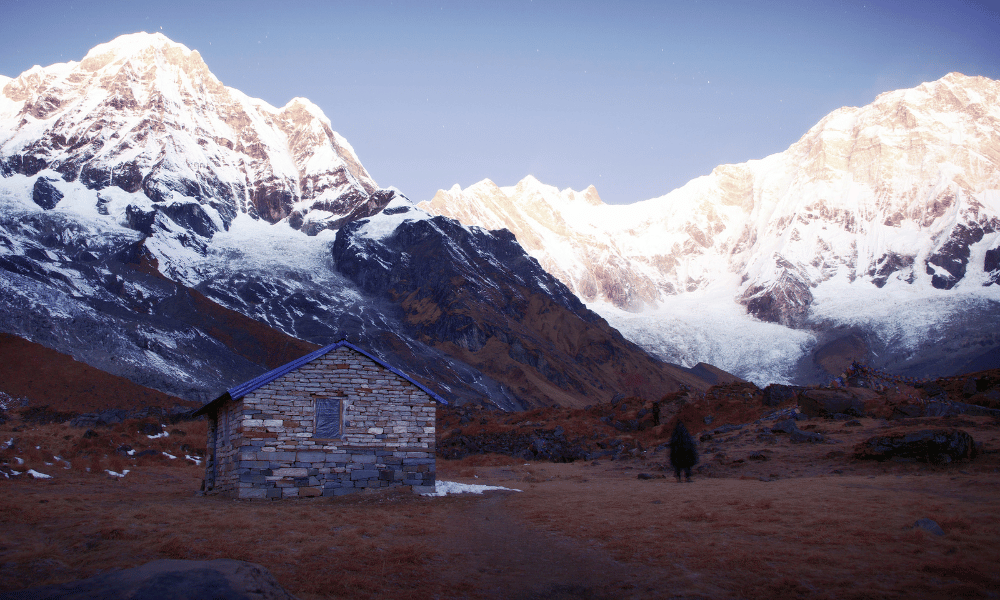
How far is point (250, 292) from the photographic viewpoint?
14300 cm

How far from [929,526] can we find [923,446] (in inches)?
463

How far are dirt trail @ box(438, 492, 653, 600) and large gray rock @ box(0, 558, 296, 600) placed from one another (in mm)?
3762

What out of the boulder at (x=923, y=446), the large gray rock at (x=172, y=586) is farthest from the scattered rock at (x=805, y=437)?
the large gray rock at (x=172, y=586)

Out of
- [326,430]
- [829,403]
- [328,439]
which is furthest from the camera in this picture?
[829,403]

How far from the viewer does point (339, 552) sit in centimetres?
1333

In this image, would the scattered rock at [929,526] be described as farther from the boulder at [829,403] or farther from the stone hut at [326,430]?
the boulder at [829,403]

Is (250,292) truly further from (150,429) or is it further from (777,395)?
(777,395)

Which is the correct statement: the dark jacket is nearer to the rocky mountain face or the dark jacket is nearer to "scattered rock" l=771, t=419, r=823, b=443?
"scattered rock" l=771, t=419, r=823, b=443

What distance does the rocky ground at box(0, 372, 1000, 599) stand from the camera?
11.0 metres

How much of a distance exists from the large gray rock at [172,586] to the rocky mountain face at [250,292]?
75.6m

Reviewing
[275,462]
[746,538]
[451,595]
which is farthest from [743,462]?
[451,595]

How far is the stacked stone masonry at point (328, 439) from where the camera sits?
21.1 metres

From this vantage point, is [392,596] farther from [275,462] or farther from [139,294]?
[139,294]

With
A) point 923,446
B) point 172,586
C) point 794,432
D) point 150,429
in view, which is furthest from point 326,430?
point 150,429
